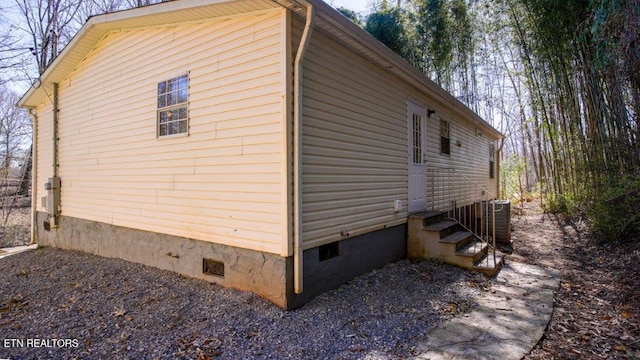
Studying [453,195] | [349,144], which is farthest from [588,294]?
[453,195]

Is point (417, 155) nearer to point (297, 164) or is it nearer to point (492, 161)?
point (297, 164)

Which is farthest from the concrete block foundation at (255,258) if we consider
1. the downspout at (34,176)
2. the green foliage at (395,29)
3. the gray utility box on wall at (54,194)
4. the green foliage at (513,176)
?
the green foliage at (513,176)

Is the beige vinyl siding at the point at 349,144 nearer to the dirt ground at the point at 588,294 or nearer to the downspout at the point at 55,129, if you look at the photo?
the dirt ground at the point at 588,294

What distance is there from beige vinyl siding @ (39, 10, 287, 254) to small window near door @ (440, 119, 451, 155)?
4.69m

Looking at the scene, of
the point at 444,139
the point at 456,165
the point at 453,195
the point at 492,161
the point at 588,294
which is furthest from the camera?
the point at 492,161

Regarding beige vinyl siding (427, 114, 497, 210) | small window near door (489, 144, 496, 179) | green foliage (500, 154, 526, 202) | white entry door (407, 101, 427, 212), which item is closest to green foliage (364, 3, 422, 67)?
beige vinyl siding (427, 114, 497, 210)

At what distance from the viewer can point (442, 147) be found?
7.18 m

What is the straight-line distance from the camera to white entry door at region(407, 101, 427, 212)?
5.86 m

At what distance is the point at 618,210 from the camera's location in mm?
5902

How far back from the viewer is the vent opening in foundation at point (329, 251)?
390 centimetres

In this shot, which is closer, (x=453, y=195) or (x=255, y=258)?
(x=255, y=258)

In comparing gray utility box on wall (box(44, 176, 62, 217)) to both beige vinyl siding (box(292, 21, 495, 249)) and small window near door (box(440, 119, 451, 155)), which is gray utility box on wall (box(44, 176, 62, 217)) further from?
small window near door (box(440, 119, 451, 155))

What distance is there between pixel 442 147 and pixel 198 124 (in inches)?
196

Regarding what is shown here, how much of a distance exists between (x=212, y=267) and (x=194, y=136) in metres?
1.60
